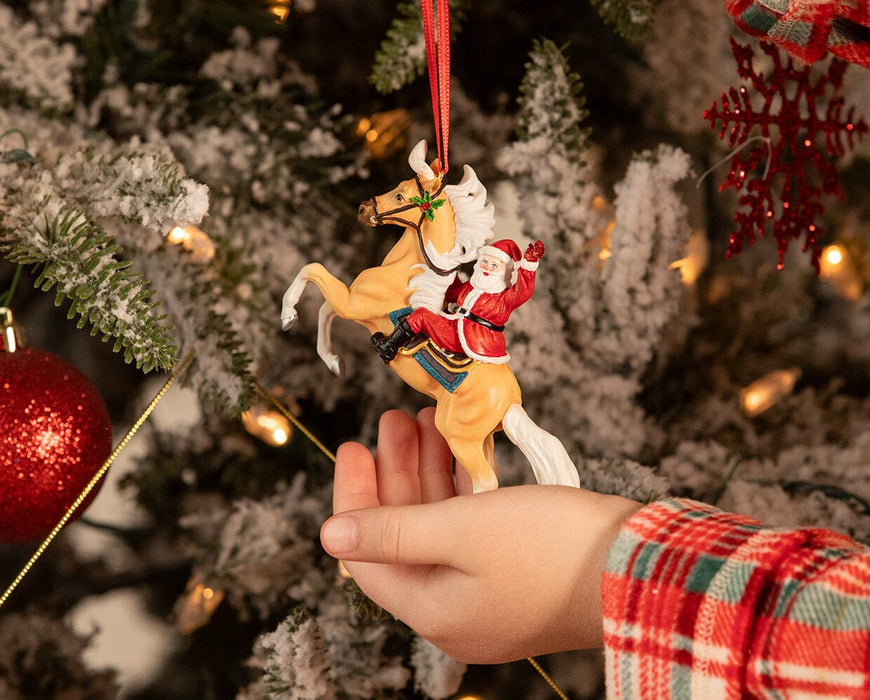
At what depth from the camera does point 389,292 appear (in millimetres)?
768

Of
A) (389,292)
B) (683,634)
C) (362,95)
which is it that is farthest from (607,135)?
(683,634)

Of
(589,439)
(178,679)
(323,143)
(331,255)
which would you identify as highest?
(323,143)

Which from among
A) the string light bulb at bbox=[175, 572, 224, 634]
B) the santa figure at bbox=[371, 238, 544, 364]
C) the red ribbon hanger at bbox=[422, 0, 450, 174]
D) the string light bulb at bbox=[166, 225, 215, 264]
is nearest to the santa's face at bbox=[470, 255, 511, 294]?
the santa figure at bbox=[371, 238, 544, 364]

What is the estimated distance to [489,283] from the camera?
29.2 inches

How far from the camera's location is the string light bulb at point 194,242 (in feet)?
2.79

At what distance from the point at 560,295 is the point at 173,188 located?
0.53 metres

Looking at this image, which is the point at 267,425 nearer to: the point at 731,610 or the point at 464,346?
the point at 464,346

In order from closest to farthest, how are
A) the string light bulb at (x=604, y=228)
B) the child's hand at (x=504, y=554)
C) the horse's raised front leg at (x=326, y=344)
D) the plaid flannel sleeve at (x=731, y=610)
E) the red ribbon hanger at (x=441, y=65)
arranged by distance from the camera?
1. the plaid flannel sleeve at (x=731, y=610)
2. the child's hand at (x=504, y=554)
3. the red ribbon hanger at (x=441, y=65)
4. the horse's raised front leg at (x=326, y=344)
5. the string light bulb at (x=604, y=228)

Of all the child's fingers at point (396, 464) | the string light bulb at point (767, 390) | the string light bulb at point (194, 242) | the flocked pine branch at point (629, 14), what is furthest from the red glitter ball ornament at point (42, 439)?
the string light bulb at point (767, 390)

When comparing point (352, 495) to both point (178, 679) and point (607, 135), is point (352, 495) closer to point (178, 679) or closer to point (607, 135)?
point (178, 679)

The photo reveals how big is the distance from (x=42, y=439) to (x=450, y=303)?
0.40m

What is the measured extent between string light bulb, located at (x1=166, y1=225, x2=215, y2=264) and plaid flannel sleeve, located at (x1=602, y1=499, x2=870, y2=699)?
0.57m

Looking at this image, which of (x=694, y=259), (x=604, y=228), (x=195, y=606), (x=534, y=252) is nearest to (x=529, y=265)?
(x=534, y=252)

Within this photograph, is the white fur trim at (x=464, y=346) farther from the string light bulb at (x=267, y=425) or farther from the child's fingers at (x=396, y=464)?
the string light bulb at (x=267, y=425)
